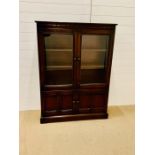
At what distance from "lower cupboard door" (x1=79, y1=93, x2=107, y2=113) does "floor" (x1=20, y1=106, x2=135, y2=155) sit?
17 cm

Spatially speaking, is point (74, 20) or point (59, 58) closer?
point (59, 58)

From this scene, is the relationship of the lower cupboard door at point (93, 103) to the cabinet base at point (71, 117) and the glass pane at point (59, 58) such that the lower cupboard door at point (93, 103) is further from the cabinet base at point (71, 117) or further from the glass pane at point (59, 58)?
the glass pane at point (59, 58)

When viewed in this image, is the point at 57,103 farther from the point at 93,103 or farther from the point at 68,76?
the point at 93,103

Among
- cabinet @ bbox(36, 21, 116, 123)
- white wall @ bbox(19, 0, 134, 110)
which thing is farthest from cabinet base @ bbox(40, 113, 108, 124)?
white wall @ bbox(19, 0, 134, 110)

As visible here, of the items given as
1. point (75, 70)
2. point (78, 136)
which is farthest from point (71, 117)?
point (75, 70)

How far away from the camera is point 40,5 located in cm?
309

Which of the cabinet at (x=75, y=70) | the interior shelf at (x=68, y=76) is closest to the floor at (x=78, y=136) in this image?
the cabinet at (x=75, y=70)

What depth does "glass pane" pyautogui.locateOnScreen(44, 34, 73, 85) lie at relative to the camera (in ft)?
9.58

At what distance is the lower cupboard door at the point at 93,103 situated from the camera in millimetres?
3131

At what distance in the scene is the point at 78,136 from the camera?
266cm

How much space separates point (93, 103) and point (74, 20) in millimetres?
1374
